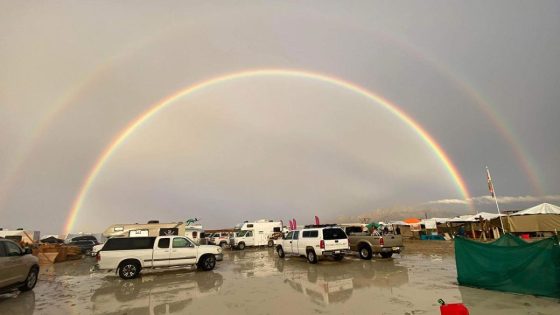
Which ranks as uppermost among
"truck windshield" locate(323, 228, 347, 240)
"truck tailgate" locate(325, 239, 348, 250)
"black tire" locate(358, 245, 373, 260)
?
"truck windshield" locate(323, 228, 347, 240)

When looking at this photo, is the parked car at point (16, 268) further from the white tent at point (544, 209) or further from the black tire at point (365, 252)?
the white tent at point (544, 209)

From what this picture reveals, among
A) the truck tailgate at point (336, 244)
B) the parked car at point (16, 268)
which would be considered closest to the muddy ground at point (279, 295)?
the parked car at point (16, 268)

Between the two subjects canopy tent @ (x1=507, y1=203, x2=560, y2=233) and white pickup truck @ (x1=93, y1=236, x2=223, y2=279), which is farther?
canopy tent @ (x1=507, y1=203, x2=560, y2=233)

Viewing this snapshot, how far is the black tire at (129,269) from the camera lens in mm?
15914

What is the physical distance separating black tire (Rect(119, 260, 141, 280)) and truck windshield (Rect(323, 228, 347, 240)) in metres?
10.2

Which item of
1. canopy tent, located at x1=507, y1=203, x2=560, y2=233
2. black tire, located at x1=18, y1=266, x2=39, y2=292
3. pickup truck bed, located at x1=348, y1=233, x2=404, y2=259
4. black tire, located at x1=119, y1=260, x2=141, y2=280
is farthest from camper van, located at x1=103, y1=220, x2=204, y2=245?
canopy tent, located at x1=507, y1=203, x2=560, y2=233

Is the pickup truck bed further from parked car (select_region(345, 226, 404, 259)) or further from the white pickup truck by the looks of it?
the white pickup truck

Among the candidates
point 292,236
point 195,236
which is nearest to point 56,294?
point 292,236

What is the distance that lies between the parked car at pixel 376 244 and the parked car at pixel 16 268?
670 inches

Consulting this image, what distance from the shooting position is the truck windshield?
1889 cm

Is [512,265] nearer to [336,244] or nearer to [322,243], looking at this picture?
[336,244]

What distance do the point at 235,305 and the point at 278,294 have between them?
186 centimetres

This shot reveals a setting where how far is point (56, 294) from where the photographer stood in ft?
42.0

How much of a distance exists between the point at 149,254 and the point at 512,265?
15404 mm
